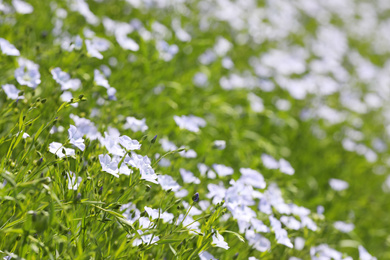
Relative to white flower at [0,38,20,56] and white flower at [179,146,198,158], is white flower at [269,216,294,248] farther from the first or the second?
white flower at [0,38,20,56]

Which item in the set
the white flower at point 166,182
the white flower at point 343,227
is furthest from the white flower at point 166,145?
the white flower at point 343,227

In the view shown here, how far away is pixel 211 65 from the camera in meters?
4.88

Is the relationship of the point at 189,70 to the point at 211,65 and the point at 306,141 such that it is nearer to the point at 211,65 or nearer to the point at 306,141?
the point at 211,65

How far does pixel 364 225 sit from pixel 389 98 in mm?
3717

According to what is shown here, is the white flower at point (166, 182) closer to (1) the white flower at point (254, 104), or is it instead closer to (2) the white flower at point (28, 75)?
(2) the white flower at point (28, 75)

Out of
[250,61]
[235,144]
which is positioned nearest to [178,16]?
[250,61]

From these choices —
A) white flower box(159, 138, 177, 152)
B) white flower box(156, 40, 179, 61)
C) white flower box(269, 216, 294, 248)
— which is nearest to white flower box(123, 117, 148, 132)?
white flower box(159, 138, 177, 152)

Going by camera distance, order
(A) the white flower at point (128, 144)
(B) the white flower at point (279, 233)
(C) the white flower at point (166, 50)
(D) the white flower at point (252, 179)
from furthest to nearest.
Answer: (C) the white flower at point (166, 50) → (D) the white flower at point (252, 179) → (B) the white flower at point (279, 233) → (A) the white flower at point (128, 144)

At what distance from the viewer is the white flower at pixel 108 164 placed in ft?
6.57

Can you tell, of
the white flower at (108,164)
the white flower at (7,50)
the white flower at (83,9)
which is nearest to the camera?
the white flower at (108,164)

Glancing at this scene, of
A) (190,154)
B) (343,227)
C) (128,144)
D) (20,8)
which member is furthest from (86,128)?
(343,227)

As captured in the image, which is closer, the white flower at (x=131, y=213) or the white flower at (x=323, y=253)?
the white flower at (x=131, y=213)

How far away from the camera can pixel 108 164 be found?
2057mm

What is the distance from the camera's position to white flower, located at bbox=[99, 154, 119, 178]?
200cm
